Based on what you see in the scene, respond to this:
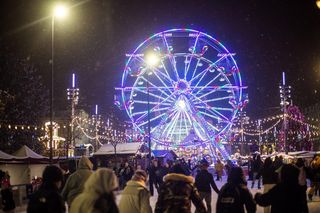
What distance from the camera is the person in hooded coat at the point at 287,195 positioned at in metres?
7.42

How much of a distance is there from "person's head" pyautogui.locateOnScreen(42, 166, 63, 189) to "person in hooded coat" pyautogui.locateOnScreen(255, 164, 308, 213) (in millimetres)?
3021

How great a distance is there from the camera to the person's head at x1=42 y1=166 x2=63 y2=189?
6.66m

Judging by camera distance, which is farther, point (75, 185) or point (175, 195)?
point (75, 185)

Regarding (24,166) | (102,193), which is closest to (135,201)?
(102,193)

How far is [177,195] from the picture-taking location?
7.63 metres

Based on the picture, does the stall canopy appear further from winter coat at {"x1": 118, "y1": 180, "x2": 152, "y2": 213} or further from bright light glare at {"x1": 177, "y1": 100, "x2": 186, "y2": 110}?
winter coat at {"x1": 118, "y1": 180, "x2": 152, "y2": 213}

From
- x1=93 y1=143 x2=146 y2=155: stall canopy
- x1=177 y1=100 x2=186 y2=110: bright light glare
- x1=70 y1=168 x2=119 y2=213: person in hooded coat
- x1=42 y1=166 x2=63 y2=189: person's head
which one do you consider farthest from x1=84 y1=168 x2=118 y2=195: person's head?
x1=93 y1=143 x2=146 y2=155: stall canopy

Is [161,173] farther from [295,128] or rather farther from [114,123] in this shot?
[114,123]

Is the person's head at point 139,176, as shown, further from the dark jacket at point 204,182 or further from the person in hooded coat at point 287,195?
the dark jacket at point 204,182

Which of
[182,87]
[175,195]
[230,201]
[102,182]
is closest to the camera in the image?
[102,182]

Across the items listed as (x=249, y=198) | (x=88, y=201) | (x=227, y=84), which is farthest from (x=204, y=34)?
Result: (x=88, y=201)

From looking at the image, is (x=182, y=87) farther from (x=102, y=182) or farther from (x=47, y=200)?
(x=102, y=182)

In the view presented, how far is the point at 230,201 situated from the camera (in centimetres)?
793

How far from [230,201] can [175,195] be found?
915 millimetres
